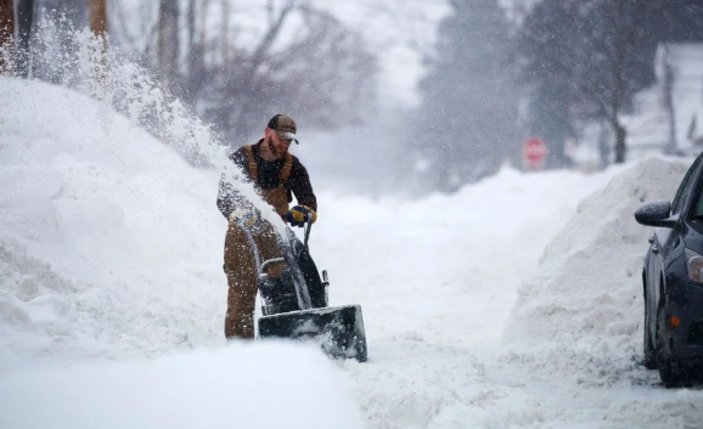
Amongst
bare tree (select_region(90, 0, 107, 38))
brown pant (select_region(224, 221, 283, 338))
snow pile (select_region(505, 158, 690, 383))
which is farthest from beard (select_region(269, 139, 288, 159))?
bare tree (select_region(90, 0, 107, 38))

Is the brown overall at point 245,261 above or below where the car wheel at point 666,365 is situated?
above

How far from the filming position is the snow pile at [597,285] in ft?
20.8

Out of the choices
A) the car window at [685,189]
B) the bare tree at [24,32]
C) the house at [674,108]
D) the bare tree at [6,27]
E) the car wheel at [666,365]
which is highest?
the house at [674,108]

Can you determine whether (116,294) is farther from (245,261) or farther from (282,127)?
(282,127)

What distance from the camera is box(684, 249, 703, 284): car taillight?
4.93 metres

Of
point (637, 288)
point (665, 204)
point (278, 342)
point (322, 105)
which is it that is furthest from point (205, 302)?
point (322, 105)

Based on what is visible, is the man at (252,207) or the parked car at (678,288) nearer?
the parked car at (678,288)

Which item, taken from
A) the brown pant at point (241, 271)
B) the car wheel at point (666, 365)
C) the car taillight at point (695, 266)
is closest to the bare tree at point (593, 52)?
the brown pant at point (241, 271)

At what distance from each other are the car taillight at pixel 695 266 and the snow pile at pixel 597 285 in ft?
3.19

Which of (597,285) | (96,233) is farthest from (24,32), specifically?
(597,285)

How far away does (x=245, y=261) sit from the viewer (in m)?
6.26

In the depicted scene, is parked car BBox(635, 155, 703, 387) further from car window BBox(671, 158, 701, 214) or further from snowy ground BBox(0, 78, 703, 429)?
snowy ground BBox(0, 78, 703, 429)

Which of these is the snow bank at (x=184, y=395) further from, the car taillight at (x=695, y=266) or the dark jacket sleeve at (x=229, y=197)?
the car taillight at (x=695, y=266)

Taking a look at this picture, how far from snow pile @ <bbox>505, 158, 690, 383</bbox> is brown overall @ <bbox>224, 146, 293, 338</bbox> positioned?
2138 millimetres
